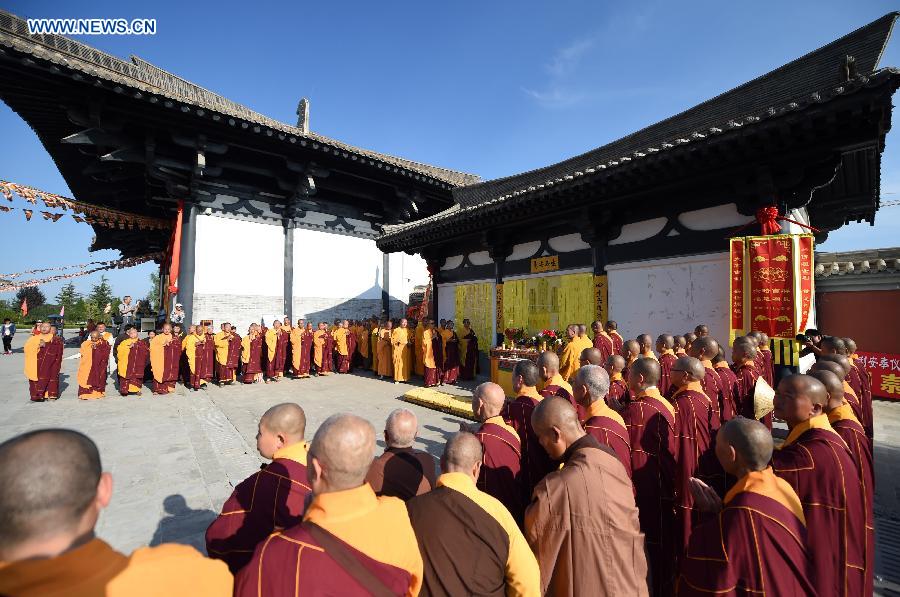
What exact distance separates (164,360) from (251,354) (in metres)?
1.90

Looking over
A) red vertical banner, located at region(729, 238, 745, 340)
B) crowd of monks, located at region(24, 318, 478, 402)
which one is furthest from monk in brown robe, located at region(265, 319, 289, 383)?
red vertical banner, located at region(729, 238, 745, 340)

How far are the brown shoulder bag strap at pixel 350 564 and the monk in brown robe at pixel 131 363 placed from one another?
33.1ft

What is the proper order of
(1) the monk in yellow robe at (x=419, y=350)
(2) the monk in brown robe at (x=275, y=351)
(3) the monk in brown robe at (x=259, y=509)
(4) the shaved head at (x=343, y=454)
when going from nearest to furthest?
(4) the shaved head at (x=343, y=454), (3) the monk in brown robe at (x=259, y=509), (2) the monk in brown robe at (x=275, y=351), (1) the monk in yellow robe at (x=419, y=350)

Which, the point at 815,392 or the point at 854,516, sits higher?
the point at 815,392

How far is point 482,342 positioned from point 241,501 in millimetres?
9339

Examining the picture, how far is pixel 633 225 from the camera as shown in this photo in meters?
7.62

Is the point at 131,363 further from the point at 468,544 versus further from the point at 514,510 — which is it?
the point at 468,544

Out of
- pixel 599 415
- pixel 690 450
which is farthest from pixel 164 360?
pixel 690 450

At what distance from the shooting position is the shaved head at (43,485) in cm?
98

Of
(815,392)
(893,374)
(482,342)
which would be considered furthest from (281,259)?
(893,374)

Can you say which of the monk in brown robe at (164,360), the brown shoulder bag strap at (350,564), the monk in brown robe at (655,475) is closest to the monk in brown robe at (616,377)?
the monk in brown robe at (655,475)

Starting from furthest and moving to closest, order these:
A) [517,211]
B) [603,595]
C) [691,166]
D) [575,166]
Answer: [575,166] < [517,211] < [691,166] < [603,595]

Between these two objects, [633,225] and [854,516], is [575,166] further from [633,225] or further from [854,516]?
[854,516]

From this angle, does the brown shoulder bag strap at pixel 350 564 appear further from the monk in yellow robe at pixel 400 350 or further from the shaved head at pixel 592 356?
the monk in yellow robe at pixel 400 350
